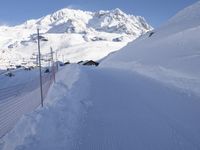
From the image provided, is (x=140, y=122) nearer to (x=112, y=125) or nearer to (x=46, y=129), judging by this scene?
(x=112, y=125)

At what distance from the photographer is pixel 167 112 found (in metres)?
11.4

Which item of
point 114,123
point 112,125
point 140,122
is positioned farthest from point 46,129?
point 140,122

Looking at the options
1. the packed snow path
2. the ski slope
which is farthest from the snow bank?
the packed snow path

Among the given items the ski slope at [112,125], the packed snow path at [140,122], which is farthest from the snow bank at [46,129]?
the packed snow path at [140,122]

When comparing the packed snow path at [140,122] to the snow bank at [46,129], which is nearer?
the snow bank at [46,129]

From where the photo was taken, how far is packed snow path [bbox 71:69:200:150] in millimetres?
8102

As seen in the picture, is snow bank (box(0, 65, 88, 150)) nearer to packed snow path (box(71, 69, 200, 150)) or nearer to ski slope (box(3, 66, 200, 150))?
ski slope (box(3, 66, 200, 150))

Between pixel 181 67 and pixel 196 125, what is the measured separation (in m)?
17.7

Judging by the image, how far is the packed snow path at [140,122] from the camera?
319 inches

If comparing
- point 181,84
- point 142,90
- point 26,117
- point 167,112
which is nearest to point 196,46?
point 181,84

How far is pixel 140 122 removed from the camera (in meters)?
10.0

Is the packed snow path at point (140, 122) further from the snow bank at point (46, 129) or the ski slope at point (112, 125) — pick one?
the snow bank at point (46, 129)

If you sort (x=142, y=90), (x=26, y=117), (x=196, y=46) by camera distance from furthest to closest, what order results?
1. (x=196, y=46)
2. (x=142, y=90)
3. (x=26, y=117)

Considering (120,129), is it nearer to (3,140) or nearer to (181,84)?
(3,140)
